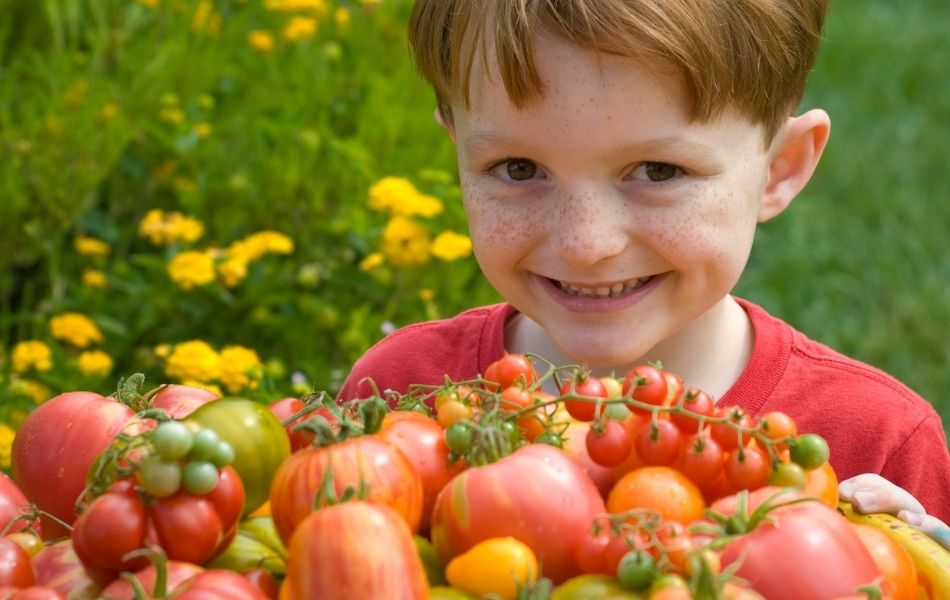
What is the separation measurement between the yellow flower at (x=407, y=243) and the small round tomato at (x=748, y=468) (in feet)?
5.63

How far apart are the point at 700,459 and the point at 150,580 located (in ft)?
1.64

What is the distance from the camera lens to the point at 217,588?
3.70 feet

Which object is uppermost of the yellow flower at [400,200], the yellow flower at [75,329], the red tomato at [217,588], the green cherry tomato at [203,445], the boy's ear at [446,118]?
the boy's ear at [446,118]

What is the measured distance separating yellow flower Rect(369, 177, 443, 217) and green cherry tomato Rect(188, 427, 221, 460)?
1.71 metres

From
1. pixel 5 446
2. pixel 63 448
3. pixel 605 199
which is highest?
pixel 605 199

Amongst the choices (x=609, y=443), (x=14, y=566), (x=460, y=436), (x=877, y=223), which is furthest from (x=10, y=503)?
(x=877, y=223)

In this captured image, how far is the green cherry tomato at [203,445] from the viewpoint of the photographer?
1195 mm

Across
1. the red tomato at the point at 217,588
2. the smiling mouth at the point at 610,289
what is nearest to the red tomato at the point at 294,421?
the red tomato at the point at 217,588

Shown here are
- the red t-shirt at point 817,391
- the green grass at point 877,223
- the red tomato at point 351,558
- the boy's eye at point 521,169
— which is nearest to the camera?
the red tomato at point 351,558

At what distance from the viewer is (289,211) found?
3299 mm

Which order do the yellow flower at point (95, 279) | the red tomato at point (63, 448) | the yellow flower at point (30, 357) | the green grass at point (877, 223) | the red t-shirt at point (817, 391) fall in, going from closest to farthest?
the red tomato at point (63, 448) < the red t-shirt at point (817, 391) < the yellow flower at point (30, 357) < the yellow flower at point (95, 279) < the green grass at point (877, 223)

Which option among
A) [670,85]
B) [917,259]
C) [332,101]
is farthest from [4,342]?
[917,259]

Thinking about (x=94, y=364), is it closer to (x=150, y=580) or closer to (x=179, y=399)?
(x=179, y=399)

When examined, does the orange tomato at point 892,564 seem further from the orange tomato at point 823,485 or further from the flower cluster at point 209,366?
the flower cluster at point 209,366
